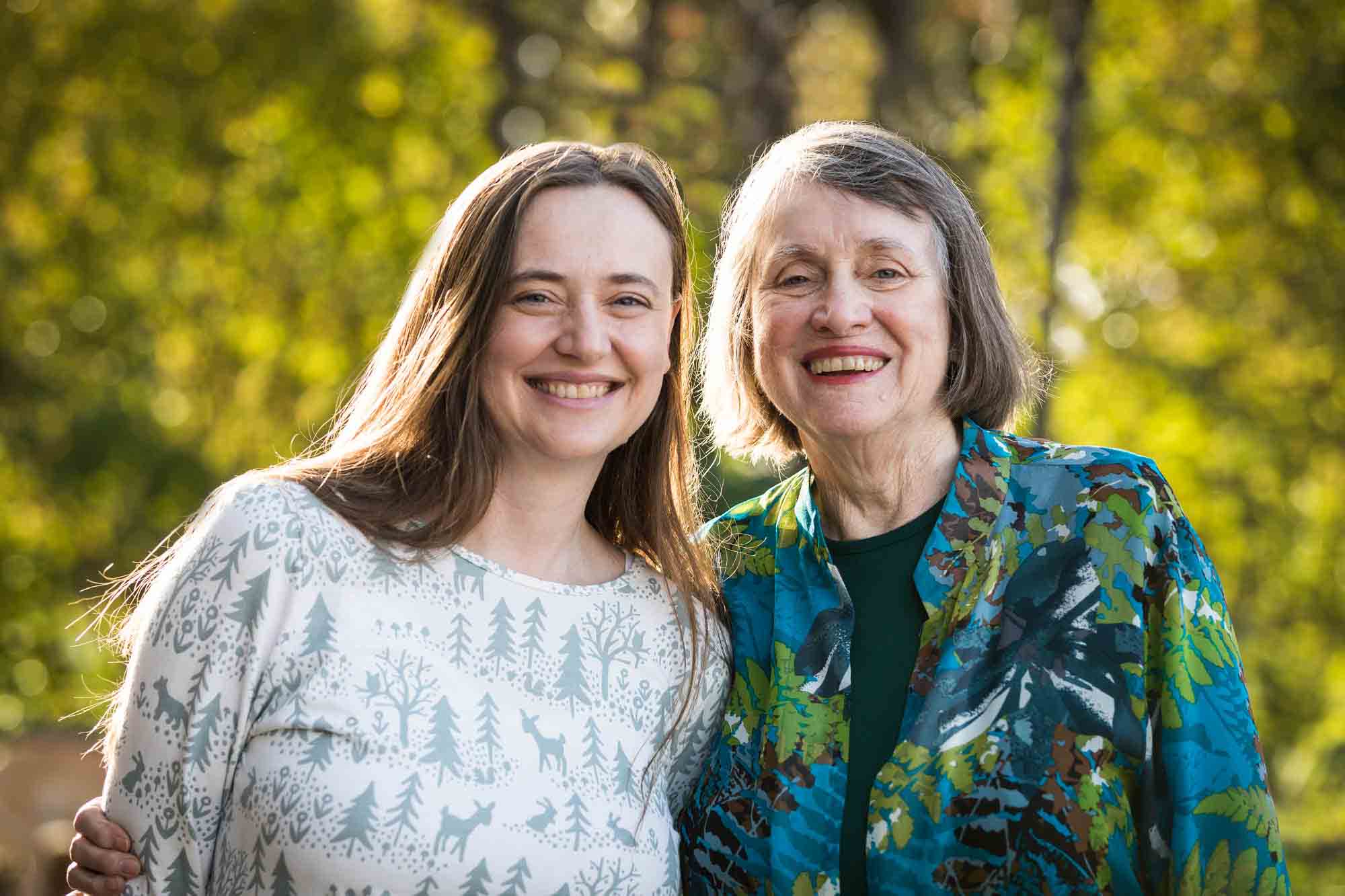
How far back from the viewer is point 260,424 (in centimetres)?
966

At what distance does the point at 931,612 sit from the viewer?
8.26 feet

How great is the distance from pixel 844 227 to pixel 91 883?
6.12ft

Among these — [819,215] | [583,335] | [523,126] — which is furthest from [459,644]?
[523,126]

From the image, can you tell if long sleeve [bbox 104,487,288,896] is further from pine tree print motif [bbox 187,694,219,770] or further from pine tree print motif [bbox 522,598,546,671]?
pine tree print motif [bbox 522,598,546,671]

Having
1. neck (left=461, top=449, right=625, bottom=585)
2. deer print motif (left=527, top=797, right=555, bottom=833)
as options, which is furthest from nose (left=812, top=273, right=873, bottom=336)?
deer print motif (left=527, top=797, right=555, bottom=833)

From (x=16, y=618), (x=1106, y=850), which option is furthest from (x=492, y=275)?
(x=16, y=618)

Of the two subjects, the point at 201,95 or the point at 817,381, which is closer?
the point at 817,381

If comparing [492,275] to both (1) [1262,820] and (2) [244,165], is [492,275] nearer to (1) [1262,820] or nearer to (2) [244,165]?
(1) [1262,820]

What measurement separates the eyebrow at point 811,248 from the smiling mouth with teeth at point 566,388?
0.47 metres

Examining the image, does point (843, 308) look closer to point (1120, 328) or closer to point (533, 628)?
point (533, 628)

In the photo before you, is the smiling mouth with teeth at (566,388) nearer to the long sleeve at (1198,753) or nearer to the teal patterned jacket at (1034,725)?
the teal patterned jacket at (1034,725)

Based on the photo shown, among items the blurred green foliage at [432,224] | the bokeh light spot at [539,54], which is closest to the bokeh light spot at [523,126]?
the blurred green foliage at [432,224]

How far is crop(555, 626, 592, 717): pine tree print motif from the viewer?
2541mm

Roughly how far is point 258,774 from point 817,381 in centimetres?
129
